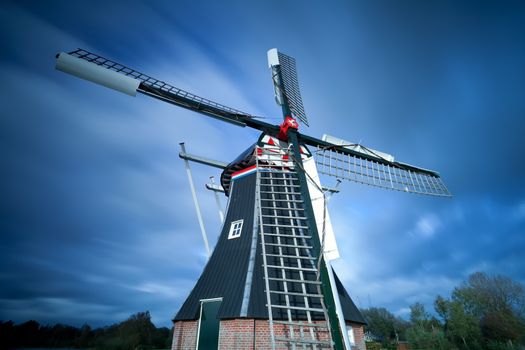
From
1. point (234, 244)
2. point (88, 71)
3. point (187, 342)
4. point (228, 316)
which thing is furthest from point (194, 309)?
point (88, 71)

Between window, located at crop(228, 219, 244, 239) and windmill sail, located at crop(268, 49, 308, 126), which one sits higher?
windmill sail, located at crop(268, 49, 308, 126)

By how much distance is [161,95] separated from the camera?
8.45m

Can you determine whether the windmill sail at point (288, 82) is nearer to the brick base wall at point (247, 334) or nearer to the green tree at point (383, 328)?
the brick base wall at point (247, 334)

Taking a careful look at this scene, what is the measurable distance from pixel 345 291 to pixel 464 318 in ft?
94.0

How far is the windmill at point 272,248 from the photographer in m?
6.50

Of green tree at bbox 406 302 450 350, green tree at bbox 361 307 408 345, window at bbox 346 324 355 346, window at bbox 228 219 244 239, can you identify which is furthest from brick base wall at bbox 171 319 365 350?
green tree at bbox 361 307 408 345

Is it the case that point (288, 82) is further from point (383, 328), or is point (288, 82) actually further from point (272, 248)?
point (383, 328)

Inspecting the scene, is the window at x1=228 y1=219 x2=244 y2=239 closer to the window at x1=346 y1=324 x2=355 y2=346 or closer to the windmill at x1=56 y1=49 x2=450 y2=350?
the windmill at x1=56 y1=49 x2=450 y2=350

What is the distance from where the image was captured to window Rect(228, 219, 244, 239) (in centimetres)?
989

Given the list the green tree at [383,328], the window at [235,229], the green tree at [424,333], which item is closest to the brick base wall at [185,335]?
the window at [235,229]

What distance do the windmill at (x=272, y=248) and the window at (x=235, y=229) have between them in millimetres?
47

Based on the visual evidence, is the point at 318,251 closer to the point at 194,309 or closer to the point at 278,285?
the point at 278,285

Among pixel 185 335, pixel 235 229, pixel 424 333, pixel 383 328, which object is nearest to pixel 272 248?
pixel 235 229

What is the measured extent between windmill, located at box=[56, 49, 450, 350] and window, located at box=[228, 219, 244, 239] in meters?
0.05
